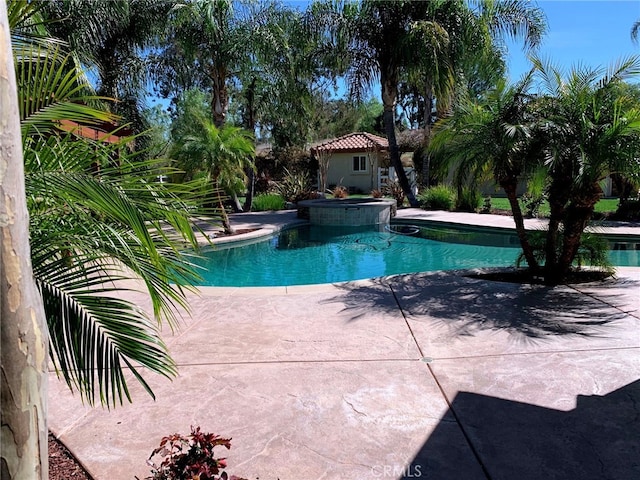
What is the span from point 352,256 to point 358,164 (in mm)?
19724

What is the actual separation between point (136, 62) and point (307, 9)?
7.15m

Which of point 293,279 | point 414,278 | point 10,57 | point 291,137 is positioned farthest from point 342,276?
point 291,137

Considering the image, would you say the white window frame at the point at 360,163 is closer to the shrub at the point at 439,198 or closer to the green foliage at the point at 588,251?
the shrub at the point at 439,198

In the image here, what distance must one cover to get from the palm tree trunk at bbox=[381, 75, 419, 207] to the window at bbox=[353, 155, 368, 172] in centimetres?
952

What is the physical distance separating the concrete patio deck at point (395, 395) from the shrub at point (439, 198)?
43.4 feet

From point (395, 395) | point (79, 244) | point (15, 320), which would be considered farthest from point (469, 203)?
point (15, 320)

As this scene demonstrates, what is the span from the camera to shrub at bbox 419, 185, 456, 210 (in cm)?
1894

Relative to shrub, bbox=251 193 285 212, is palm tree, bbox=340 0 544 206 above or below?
above

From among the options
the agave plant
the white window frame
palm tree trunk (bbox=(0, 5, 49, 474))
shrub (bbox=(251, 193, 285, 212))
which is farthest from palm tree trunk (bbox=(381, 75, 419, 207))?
palm tree trunk (bbox=(0, 5, 49, 474))

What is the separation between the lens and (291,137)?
2855 cm

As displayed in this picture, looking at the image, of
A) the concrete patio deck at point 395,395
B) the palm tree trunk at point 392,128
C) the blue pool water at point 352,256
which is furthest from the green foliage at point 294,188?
the concrete patio deck at point 395,395

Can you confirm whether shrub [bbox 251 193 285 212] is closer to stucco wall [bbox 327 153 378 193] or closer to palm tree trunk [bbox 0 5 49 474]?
stucco wall [bbox 327 153 378 193]

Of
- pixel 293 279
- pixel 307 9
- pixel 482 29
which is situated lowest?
pixel 293 279

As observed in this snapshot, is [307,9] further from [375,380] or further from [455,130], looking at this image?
[375,380]
